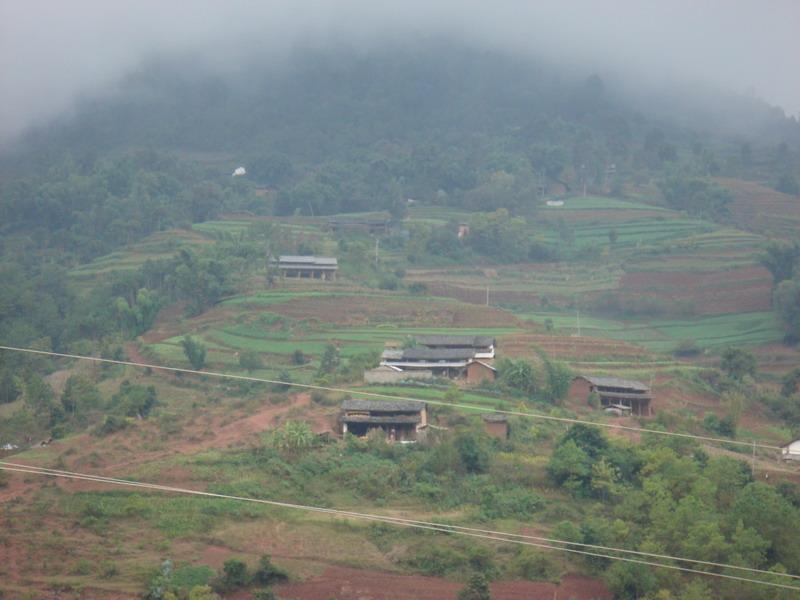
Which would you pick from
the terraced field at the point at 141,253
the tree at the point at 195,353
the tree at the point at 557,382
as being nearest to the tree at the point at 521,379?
the tree at the point at 557,382

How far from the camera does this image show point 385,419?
31750 millimetres

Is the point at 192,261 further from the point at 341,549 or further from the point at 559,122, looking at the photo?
the point at 559,122

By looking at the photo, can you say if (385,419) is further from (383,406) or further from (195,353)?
(195,353)

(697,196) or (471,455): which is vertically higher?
(697,196)

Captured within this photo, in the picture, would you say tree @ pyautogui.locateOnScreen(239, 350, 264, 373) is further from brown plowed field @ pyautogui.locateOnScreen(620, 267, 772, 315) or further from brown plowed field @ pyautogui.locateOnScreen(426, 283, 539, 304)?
brown plowed field @ pyautogui.locateOnScreen(620, 267, 772, 315)

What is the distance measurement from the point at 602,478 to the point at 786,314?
2216cm

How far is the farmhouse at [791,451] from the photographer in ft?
110

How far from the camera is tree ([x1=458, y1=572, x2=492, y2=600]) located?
23734 mm

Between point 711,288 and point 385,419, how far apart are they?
1032 inches

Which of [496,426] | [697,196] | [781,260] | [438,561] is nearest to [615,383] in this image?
[496,426]

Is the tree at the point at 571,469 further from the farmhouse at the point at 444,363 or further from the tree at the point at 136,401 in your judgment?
the tree at the point at 136,401

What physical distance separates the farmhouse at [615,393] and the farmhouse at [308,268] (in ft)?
57.5

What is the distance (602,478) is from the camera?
2920 centimetres

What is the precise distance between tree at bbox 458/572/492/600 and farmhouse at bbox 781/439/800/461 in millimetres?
12964
